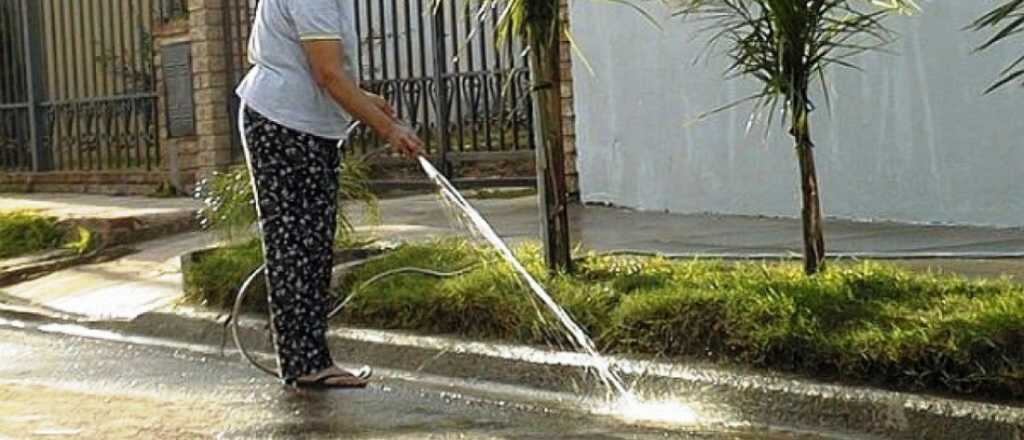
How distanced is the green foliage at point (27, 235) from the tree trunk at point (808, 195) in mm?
6583

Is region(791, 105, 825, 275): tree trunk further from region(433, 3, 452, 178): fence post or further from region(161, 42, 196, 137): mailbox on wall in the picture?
region(161, 42, 196, 137): mailbox on wall

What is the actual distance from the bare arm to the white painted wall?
4.46 meters

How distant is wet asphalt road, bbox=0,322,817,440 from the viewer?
6.27 metres

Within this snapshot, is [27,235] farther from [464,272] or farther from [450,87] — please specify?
[464,272]

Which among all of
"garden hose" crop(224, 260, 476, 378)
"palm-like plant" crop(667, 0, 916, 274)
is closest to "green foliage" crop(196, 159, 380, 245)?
"garden hose" crop(224, 260, 476, 378)

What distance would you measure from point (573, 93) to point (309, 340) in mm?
6143

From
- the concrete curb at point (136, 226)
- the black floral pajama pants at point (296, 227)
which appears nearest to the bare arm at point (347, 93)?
the black floral pajama pants at point (296, 227)

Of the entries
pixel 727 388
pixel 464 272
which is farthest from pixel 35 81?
pixel 727 388

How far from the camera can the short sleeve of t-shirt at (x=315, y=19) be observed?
671 centimetres

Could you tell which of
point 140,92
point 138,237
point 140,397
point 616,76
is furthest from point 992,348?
point 140,92

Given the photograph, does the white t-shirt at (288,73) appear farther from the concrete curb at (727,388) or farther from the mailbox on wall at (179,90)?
the mailbox on wall at (179,90)

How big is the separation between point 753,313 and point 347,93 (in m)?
1.63

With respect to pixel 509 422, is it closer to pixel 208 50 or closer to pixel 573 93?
pixel 573 93

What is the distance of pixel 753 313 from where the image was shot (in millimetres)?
6613
